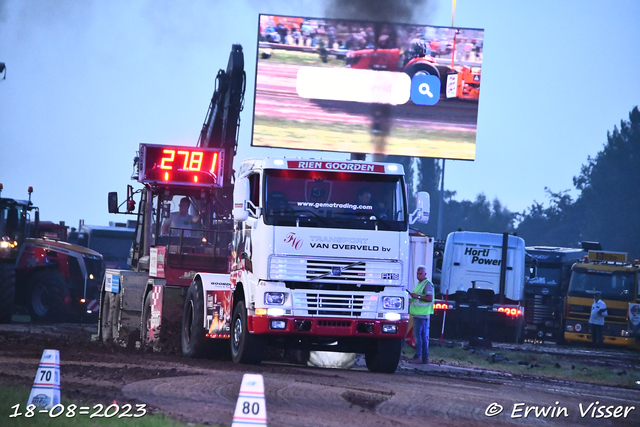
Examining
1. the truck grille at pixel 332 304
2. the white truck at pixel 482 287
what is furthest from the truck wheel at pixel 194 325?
the white truck at pixel 482 287

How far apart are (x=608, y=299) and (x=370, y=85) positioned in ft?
34.6

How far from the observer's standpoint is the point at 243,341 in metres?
15.3

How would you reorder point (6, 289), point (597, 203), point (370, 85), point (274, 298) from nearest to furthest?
point (274, 298) → point (6, 289) → point (370, 85) → point (597, 203)

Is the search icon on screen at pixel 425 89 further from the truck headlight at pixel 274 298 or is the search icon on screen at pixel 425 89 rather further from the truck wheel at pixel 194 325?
the truck headlight at pixel 274 298

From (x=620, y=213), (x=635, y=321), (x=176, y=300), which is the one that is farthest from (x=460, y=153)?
(x=620, y=213)

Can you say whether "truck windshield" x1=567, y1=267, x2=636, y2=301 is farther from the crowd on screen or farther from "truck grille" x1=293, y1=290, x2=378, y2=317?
"truck grille" x1=293, y1=290, x2=378, y2=317

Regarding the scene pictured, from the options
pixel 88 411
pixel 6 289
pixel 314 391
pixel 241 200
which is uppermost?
pixel 241 200

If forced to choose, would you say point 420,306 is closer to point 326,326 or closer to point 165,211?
point 326,326

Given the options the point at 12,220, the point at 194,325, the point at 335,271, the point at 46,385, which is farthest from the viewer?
the point at 12,220

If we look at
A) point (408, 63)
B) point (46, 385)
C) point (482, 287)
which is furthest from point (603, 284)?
point (46, 385)

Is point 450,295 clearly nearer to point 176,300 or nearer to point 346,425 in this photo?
point 176,300

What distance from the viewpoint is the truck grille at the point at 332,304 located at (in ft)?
48.5

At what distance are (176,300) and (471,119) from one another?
692 inches

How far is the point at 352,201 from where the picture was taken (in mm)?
14906
